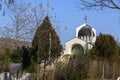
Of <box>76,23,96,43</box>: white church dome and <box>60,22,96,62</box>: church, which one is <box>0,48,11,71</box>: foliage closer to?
<box>60,22,96,62</box>: church

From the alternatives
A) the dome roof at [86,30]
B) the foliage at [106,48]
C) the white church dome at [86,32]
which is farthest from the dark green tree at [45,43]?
the dome roof at [86,30]

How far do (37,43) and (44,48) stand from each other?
2.17 ft

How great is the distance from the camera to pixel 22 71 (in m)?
26.1

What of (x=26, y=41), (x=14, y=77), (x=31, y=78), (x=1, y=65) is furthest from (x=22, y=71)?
(x=26, y=41)

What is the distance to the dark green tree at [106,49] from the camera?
84.0 feet

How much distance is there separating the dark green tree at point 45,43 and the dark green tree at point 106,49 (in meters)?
3.36

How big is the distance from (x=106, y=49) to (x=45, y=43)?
4690 mm

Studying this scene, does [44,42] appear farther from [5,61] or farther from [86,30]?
[86,30]

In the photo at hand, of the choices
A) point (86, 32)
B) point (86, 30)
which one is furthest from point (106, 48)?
point (86, 32)

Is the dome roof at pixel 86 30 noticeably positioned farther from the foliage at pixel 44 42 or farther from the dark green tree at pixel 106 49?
the dark green tree at pixel 106 49

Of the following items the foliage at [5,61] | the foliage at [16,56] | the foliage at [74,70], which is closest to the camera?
the foliage at [74,70]

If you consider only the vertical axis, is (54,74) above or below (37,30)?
below

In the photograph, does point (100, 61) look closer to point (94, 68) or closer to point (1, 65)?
point (94, 68)

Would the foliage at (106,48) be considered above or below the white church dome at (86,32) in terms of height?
below
